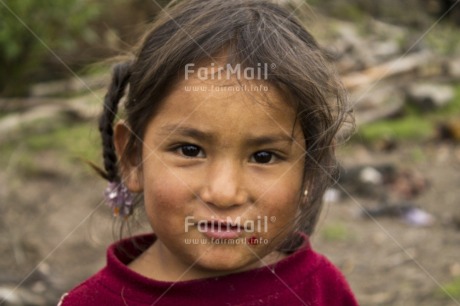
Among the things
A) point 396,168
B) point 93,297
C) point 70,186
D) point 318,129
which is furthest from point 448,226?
point 93,297

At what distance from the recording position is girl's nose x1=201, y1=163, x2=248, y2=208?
1.49m

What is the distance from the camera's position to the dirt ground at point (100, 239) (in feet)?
10.4

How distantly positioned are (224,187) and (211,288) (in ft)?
1.00

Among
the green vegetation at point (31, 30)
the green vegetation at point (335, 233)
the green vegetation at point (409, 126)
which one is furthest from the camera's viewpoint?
the green vegetation at point (409, 126)

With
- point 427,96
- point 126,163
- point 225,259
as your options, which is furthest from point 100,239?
point 427,96

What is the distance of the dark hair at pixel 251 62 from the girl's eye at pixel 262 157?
0.13 meters

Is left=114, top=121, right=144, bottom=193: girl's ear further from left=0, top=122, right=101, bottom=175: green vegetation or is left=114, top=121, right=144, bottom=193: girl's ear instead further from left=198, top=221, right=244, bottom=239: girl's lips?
left=0, top=122, right=101, bottom=175: green vegetation

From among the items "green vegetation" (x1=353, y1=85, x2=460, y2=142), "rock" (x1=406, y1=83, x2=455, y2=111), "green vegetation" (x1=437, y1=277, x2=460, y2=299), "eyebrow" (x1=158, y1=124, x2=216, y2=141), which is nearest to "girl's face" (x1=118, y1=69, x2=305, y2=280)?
"eyebrow" (x1=158, y1=124, x2=216, y2=141)

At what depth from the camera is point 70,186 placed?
4465 millimetres

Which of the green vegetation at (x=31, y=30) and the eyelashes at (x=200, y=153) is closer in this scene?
the eyelashes at (x=200, y=153)

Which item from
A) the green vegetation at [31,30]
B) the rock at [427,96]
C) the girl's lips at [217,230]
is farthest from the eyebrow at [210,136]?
the rock at [427,96]

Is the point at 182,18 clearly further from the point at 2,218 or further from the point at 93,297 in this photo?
the point at 2,218

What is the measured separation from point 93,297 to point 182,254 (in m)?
0.24

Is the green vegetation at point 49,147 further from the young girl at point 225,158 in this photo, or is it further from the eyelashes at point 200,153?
the eyelashes at point 200,153
